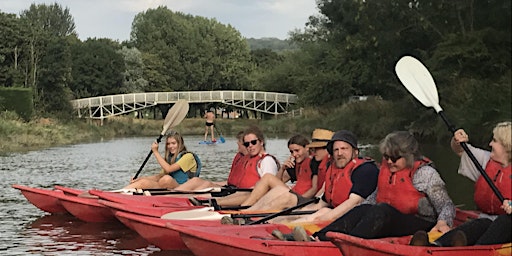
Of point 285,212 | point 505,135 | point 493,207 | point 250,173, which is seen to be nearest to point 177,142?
point 250,173

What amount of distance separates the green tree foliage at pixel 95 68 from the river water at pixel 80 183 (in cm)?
2961

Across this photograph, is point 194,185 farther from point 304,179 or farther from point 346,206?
point 346,206

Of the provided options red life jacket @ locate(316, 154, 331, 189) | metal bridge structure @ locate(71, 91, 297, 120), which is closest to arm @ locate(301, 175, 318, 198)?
red life jacket @ locate(316, 154, 331, 189)

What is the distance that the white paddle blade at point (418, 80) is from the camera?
705 centimetres

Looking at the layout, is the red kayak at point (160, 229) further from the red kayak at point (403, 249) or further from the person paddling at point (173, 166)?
the person paddling at point (173, 166)

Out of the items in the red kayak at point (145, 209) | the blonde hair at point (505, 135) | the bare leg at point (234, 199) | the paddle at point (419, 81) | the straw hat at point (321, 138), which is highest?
the paddle at point (419, 81)

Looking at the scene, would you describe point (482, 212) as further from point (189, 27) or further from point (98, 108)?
point (189, 27)

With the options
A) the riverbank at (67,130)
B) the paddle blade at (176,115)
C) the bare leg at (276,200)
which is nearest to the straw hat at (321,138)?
the bare leg at (276,200)

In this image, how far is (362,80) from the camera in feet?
127

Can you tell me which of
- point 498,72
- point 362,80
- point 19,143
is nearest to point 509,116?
point 498,72

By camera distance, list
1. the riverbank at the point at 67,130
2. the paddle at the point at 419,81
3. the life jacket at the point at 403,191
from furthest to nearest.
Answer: the riverbank at the point at 67,130 < the paddle at the point at 419,81 < the life jacket at the point at 403,191

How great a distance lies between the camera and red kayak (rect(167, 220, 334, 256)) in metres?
5.80

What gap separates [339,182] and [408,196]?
89 cm

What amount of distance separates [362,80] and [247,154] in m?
30.2
